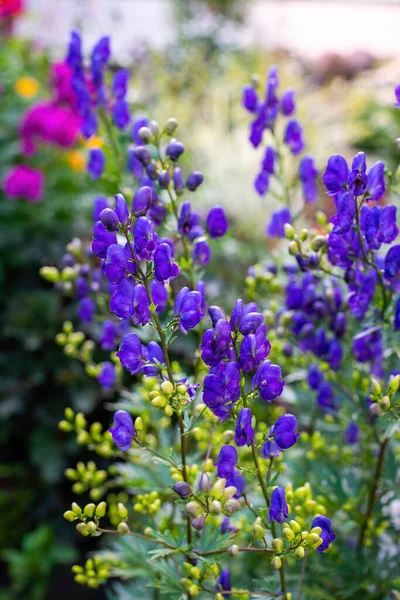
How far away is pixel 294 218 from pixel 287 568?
2.31ft

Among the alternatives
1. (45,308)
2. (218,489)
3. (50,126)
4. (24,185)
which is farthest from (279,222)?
(50,126)

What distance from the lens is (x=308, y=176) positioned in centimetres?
127

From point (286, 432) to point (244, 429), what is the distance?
7 centimetres

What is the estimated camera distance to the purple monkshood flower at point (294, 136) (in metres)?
1.28

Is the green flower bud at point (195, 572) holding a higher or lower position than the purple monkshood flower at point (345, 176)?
lower

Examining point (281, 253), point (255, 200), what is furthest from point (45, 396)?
point (255, 200)

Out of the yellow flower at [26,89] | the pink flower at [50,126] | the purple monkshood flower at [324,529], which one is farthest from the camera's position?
the yellow flower at [26,89]

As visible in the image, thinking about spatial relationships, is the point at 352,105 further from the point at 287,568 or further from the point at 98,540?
the point at 287,568

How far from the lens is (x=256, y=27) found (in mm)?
8578

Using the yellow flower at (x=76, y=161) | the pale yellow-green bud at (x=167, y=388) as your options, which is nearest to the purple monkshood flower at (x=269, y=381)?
the pale yellow-green bud at (x=167, y=388)

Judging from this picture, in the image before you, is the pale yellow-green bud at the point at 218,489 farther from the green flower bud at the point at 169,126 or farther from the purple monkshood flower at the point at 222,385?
the green flower bud at the point at 169,126

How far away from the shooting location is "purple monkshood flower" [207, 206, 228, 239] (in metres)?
1.06

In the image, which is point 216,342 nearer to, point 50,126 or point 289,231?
point 289,231

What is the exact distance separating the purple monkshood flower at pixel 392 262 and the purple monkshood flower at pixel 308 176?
16.3 inches
